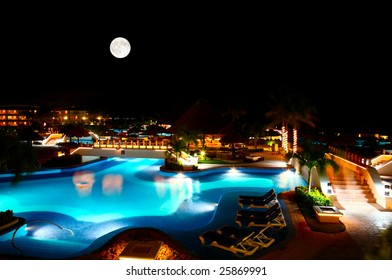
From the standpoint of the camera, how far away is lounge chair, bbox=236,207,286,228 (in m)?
9.06

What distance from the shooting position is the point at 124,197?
1359 cm

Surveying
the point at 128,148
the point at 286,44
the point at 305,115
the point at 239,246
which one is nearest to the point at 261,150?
the point at 305,115

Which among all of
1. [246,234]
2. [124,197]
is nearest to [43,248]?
[246,234]

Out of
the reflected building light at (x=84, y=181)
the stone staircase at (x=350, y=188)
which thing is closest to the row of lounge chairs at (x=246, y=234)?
the stone staircase at (x=350, y=188)

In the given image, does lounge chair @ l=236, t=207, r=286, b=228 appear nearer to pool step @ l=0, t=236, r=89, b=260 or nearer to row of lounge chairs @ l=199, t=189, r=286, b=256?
row of lounge chairs @ l=199, t=189, r=286, b=256

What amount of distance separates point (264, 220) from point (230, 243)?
2.00 m

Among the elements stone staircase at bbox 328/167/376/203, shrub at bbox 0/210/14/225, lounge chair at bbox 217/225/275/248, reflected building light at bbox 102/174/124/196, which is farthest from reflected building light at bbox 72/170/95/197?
stone staircase at bbox 328/167/376/203

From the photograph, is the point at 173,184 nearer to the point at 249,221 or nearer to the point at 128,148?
the point at 249,221

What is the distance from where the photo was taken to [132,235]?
8.11m

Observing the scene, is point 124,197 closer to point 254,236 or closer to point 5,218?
point 5,218

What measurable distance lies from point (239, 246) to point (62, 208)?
770cm

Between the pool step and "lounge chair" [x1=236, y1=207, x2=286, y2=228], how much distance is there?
452 cm
